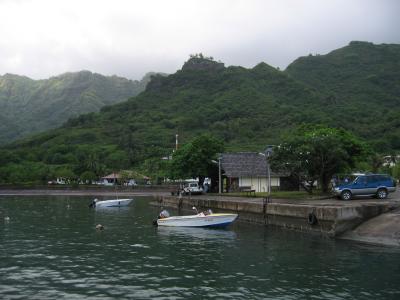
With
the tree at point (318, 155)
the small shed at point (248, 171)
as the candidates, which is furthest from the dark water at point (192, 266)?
the small shed at point (248, 171)

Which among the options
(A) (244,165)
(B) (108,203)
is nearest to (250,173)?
(A) (244,165)

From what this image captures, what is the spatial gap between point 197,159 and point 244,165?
299 inches

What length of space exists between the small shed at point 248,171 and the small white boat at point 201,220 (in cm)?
2478

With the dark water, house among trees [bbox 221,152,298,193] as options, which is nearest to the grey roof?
house among trees [bbox 221,152,298,193]

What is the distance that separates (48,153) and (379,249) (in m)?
159

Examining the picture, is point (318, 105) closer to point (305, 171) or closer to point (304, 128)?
point (304, 128)

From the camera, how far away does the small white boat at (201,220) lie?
40.3 meters

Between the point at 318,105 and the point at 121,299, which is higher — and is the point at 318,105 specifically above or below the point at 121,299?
above

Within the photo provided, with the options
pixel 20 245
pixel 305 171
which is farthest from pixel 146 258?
pixel 305 171

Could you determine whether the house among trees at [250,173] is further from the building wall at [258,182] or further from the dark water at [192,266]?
the dark water at [192,266]

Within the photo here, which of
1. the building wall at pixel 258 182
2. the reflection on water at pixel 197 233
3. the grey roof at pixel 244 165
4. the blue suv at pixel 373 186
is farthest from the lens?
the building wall at pixel 258 182

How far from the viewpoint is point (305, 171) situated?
46.1m

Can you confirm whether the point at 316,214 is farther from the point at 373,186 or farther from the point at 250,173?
the point at 250,173

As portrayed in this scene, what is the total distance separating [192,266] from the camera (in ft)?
78.3
